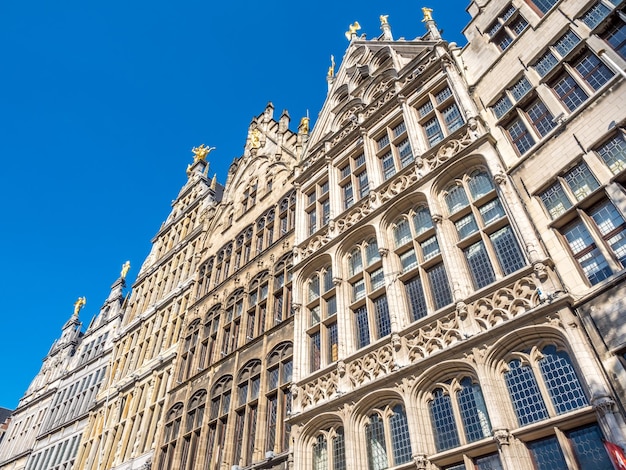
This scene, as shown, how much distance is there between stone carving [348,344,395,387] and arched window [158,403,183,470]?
31.9ft

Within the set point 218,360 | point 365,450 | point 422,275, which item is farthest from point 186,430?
point 422,275

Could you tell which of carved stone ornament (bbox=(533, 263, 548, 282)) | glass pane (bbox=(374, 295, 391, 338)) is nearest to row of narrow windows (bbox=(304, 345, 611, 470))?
carved stone ornament (bbox=(533, 263, 548, 282))

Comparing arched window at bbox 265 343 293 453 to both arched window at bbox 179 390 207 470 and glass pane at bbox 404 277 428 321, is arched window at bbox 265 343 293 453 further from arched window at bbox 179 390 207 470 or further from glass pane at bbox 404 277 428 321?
glass pane at bbox 404 277 428 321

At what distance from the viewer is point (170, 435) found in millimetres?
19984

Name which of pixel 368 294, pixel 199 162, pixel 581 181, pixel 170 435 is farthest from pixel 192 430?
pixel 199 162

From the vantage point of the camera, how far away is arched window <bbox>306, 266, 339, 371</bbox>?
15.0 meters

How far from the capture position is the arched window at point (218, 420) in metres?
17.0

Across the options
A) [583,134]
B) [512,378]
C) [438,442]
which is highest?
[583,134]

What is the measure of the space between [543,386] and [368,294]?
597 centimetres

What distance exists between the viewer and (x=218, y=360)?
65.3 feet

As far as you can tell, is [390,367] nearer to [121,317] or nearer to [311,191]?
[311,191]

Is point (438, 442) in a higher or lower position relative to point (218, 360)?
lower

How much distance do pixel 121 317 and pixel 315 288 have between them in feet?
79.9

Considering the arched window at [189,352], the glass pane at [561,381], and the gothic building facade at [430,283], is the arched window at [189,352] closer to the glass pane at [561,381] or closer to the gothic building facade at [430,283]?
the gothic building facade at [430,283]
